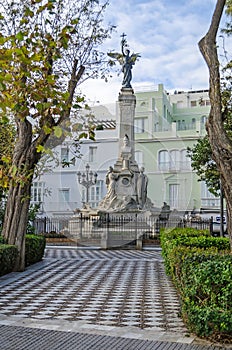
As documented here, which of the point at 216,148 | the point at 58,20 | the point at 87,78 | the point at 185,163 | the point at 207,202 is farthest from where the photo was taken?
the point at 207,202

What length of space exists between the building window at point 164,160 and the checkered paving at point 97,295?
24.4 metres

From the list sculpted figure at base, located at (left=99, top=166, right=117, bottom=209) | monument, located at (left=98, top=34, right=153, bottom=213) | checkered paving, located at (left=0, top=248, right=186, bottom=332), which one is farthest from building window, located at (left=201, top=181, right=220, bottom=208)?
checkered paving, located at (left=0, top=248, right=186, bottom=332)

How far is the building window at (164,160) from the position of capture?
130 feet

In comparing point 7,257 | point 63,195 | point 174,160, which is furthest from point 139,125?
point 7,257

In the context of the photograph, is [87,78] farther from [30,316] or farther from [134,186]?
[134,186]

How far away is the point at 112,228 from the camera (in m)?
25.4

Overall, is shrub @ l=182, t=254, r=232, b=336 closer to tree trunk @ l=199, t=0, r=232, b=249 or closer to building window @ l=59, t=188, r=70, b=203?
tree trunk @ l=199, t=0, r=232, b=249

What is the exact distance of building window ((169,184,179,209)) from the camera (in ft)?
116

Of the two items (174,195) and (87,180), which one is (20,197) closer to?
(87,180)

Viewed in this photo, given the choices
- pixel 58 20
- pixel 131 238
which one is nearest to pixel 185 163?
pixel 131 238

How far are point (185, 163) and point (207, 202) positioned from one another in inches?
A: 222

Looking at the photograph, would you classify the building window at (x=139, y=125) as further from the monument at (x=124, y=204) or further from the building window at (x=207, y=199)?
the monument at (x=124, y=204)

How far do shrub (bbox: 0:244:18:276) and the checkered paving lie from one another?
1.12 ft

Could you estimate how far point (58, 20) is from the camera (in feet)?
43.4
